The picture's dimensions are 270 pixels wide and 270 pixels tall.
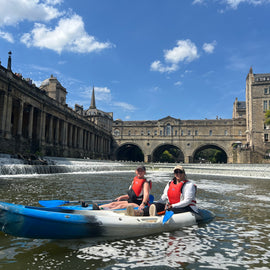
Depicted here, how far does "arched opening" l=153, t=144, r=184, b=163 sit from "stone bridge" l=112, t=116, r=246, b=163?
1188 millimetres

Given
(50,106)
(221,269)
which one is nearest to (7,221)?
(221,269)

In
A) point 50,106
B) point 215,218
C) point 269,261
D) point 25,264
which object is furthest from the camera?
point 50,106

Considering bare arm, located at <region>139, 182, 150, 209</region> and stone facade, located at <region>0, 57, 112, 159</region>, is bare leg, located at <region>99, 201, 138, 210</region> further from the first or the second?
stone facade, located at <region>0, 57, 112, 159</region>

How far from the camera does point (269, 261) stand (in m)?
3.96

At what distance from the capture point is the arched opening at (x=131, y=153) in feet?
240

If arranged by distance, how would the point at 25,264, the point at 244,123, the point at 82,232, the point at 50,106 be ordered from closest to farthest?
1. the point at 25,264
2. the point at 82,232
3. the point at 50,106
4. the point at 244,123

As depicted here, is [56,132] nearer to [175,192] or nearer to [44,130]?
[44,130]

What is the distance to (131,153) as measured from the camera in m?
79.2

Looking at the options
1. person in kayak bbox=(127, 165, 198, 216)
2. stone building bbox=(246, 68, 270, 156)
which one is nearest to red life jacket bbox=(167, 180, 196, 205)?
person in kayak bbox=(127, 165, 198, 216)

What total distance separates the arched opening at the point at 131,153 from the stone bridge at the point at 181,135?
2.10 meters

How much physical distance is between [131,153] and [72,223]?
74919 millimetres

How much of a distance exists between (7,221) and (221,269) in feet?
11.0

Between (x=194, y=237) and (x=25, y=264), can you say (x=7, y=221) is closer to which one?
(x=25, y=264)

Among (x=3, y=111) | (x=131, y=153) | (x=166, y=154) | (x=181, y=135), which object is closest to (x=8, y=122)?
(x=3, y=111)
